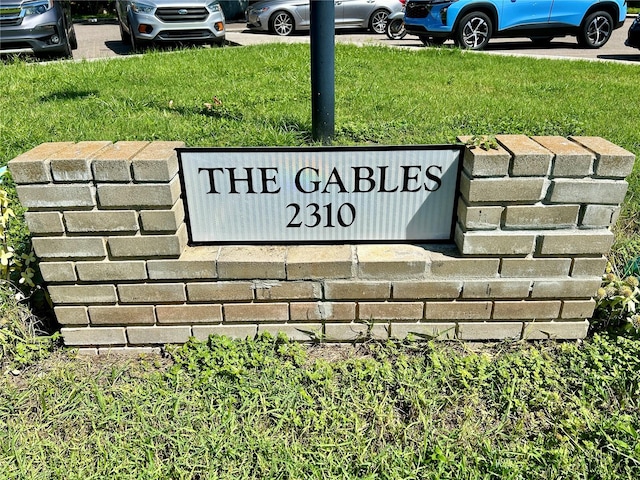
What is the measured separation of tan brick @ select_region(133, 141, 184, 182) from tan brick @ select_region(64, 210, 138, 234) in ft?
0.56

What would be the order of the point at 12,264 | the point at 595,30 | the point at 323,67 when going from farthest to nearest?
the point at 595,30
the point at 323,67
the point at 12,264

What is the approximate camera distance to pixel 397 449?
1.90 m

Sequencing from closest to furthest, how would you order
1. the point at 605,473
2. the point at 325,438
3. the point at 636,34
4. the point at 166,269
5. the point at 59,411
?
the point at 605,473 → the point at 325,438 → the point at 59,411 → the point at 166,269 → the point at 636,34

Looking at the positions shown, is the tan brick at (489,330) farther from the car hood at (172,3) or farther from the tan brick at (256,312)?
the car hood at (172,3)

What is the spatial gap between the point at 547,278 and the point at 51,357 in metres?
2.20

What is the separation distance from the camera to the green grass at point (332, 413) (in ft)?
6.04

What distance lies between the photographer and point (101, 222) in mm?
2127

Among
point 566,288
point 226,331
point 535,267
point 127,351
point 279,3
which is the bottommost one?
point 127,351

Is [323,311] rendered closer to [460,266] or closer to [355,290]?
[355,290]

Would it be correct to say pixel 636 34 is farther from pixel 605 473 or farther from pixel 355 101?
pixel 605 473

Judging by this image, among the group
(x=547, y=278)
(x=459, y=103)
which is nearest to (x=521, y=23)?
(x=459, y=103)

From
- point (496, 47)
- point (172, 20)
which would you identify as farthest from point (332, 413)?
point (496, 47)

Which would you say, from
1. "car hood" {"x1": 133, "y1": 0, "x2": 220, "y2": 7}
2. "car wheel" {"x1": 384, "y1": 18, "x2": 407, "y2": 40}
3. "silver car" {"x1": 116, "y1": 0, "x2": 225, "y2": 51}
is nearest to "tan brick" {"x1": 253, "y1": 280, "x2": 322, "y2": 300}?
Answer: "silver car" {"x1": 116, "y1": 0, "x2": 225, "y2": 51}

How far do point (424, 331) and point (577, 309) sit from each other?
0.67 metres
